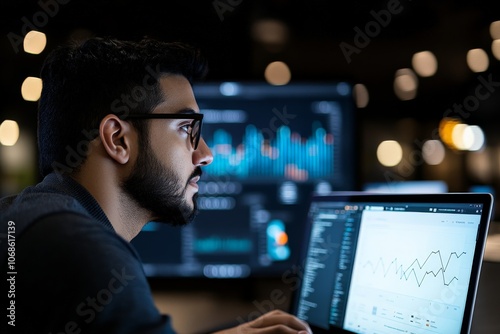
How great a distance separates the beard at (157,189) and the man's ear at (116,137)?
0.11 ft

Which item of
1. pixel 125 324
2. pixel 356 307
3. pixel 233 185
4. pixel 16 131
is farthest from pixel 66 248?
pixel 16 131

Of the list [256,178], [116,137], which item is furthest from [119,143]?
[256,178]

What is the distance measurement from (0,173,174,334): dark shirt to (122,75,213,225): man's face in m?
0.30

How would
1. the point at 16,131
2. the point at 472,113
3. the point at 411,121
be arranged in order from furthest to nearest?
1. the point at 411,121
2. the point at 472,113
3. the point at 16,131

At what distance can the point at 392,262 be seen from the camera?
43.4 inches

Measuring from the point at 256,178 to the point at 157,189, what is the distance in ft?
3.07

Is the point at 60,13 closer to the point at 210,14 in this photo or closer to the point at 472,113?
the point at 210,14

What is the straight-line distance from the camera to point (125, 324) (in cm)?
73

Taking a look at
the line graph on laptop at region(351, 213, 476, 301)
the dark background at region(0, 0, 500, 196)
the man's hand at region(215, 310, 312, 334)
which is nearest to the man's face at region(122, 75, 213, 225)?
the man's hand at region(215, 310, 312, 334)

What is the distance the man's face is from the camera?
1162 mm

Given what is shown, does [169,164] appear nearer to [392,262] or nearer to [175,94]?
[175,94]

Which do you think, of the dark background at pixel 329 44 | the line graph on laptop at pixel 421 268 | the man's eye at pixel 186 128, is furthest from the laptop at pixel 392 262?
the dark background at pixel 329 44

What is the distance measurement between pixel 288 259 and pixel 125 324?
1.39m

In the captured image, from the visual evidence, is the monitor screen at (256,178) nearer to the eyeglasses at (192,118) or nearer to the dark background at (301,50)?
the dark background at (301,50)
